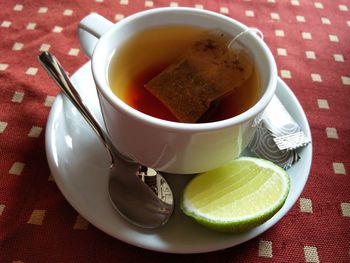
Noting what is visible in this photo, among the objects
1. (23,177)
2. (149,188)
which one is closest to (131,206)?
(149,188)

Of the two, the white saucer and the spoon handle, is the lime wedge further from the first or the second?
the spoon handle

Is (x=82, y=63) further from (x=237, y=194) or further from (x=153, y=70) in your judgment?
(x=237, y=194)

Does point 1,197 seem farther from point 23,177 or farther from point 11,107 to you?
point 11,107

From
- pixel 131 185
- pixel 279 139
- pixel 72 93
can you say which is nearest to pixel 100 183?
pixel 131 185

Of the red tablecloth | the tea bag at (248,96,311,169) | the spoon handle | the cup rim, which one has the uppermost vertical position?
the cup rim

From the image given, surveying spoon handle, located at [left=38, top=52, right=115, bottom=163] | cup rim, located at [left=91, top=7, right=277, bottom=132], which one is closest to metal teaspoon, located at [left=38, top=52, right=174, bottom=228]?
spoon handle, located at [left=38, top=52, right=115, bottom=163]

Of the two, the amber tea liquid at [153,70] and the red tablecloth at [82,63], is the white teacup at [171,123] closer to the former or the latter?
the amber tea liquid at [153,70]
